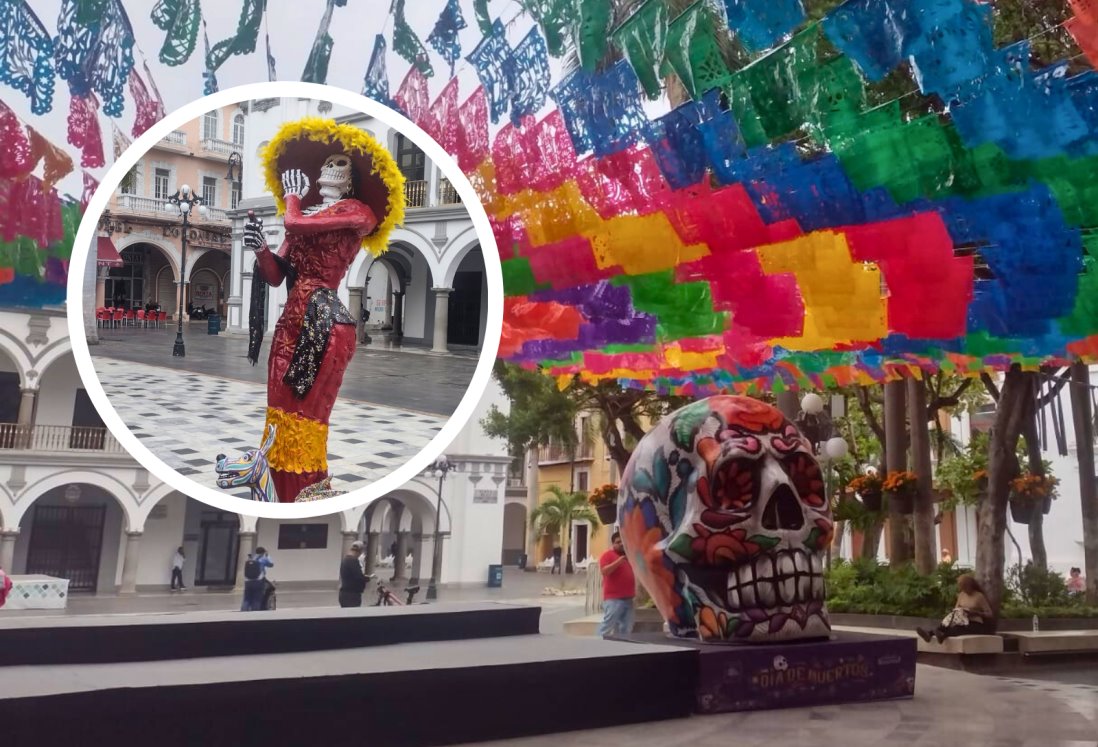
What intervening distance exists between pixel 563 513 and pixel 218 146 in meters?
14.1

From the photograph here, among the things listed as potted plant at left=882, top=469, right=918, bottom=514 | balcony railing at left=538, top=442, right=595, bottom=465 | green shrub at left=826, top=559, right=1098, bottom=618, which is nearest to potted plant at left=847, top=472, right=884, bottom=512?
potted plant at left=882, top=469, right=918, bottom=514

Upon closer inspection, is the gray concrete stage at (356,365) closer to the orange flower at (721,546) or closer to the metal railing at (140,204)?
the metal railing at (140,204)

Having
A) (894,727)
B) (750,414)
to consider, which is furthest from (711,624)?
(750,414)

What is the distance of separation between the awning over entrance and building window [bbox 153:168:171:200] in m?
0.59

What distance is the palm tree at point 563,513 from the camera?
67.1 ft

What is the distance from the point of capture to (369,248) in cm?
772

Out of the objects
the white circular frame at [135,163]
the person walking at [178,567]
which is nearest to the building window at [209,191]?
the white circular frame at [135,163]

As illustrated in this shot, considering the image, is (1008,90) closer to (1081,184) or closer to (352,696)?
(1081,184)

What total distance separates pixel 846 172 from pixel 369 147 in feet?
10.5

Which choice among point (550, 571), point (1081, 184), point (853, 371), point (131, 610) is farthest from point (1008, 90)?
point (550, 571)

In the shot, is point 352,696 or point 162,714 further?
point 352,696

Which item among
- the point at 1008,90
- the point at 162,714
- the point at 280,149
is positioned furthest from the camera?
the point at 280,149

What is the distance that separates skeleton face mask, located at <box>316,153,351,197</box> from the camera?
7.41 metres

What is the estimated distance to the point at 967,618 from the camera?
9484mm
